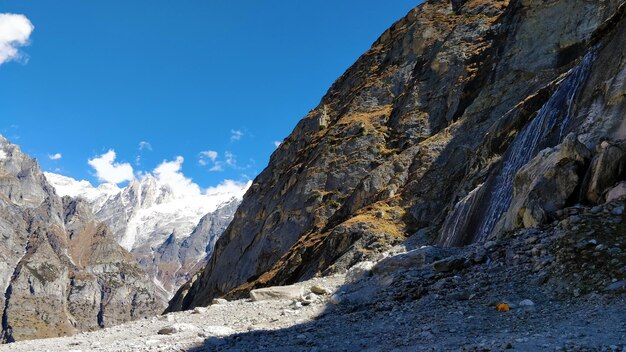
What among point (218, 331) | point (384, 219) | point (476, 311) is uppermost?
point (384, 219)

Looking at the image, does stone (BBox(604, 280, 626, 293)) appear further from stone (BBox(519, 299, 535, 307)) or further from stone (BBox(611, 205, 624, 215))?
stone (BBox(611, 205, 624, 215))

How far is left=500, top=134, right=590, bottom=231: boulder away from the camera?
805 inches

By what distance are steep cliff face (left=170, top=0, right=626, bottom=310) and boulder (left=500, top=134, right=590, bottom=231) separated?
111 mm

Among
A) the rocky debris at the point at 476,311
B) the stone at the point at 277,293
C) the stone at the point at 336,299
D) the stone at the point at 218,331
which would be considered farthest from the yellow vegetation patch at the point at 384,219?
the stone at the point at 218,331

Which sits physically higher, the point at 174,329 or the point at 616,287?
the point at 174,329

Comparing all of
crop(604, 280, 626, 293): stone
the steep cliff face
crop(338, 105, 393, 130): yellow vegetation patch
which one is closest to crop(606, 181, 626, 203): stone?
the steep cliff face

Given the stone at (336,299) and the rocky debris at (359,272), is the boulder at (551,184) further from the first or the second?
the stone at (336,299)

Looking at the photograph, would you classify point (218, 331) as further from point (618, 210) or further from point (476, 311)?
point (618, 210)

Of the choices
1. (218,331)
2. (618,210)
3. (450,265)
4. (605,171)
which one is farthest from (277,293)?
(618,210)

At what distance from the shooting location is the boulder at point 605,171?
61.3 ft

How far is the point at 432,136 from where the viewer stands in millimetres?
55625

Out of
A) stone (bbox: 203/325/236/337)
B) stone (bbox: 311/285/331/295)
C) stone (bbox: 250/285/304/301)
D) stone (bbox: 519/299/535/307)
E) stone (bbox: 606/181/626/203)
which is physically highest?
stone (bbox: 606/181/626/203)

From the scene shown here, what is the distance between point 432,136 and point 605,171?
36.8 m

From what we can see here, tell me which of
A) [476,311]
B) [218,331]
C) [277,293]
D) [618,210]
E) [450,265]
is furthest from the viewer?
[277,293]
